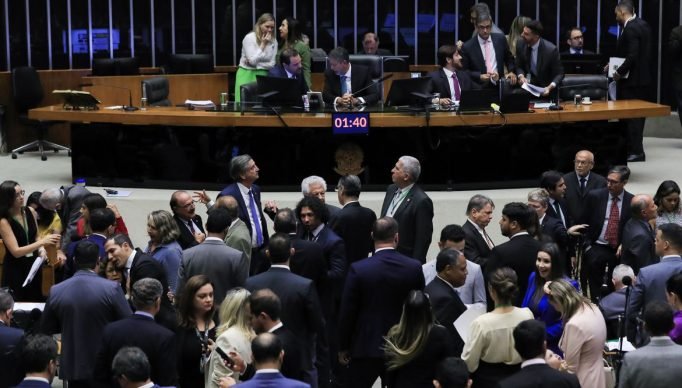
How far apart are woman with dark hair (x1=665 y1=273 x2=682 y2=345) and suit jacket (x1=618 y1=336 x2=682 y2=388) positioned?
2.15ft

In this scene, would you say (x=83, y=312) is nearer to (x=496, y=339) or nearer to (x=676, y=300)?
(x=496, y=339)

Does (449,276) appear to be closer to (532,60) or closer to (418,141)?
(418,141)

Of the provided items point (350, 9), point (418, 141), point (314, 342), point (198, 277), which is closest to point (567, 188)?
point (418, 141)

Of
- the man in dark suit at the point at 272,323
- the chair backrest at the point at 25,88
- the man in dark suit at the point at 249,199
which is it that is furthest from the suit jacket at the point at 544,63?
the man in dark suit at the point at 272,323

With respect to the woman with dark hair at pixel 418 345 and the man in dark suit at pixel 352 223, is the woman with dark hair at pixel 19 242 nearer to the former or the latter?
the man in dark suit at pixel 352 223

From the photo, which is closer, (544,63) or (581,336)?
(581,336)

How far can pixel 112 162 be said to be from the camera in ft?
56.5

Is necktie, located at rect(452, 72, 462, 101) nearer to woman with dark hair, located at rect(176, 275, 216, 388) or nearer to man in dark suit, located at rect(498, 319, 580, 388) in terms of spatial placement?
woman with dark hair, located at rect(176, 275, 216, 388)

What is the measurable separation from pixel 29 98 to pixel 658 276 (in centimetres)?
1238

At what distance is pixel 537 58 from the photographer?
17891 mm

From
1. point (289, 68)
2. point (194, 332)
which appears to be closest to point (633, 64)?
point (289, 68)

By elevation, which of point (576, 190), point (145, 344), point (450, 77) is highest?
point (450, 77)

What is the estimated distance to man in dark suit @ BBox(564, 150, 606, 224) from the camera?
1362cm

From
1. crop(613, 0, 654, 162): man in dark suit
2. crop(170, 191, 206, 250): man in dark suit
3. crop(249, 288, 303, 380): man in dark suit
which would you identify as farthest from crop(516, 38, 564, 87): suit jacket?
crop(249, 288, 303, 380): man in dark suit
